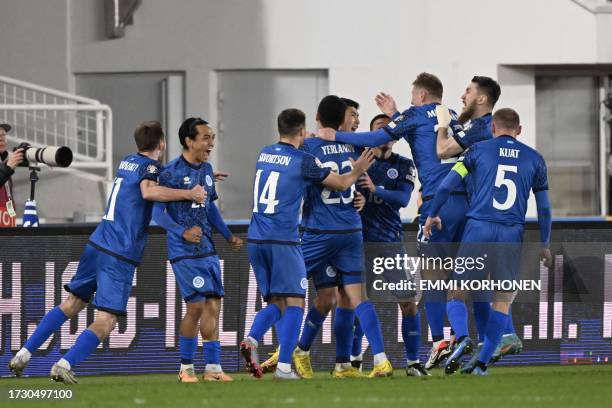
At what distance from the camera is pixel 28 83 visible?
69.7 feet

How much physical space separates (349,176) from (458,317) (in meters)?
1.31

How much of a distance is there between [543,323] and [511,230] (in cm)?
186

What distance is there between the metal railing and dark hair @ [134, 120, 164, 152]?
8439mm

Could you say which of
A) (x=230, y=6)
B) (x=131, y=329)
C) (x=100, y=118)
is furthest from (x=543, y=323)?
(x=230, y=6)

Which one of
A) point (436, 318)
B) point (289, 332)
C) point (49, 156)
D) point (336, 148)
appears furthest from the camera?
point (49, 156)

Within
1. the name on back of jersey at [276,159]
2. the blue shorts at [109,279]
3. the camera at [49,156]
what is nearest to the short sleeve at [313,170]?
the name on back of jersey at [276,159]

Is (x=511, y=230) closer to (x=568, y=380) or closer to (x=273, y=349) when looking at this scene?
(x=568, y=380)

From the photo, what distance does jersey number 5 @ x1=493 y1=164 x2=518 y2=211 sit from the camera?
456 inches

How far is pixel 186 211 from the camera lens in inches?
455

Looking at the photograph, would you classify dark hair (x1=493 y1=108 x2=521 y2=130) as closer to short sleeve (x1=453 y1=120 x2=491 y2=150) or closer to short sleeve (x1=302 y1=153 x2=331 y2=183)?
short sleeve (x1=453 y1=120 x2=491 y2=150)

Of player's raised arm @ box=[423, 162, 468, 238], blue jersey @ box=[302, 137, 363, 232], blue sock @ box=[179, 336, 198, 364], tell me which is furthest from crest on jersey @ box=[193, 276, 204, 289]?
player's raised arm @ box=[423, 162, 468, 238]

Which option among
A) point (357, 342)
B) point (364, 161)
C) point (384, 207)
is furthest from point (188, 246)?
point (357, 342)

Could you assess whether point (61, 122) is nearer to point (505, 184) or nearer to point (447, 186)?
point (447, 186)

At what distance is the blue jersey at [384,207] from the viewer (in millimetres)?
12352
